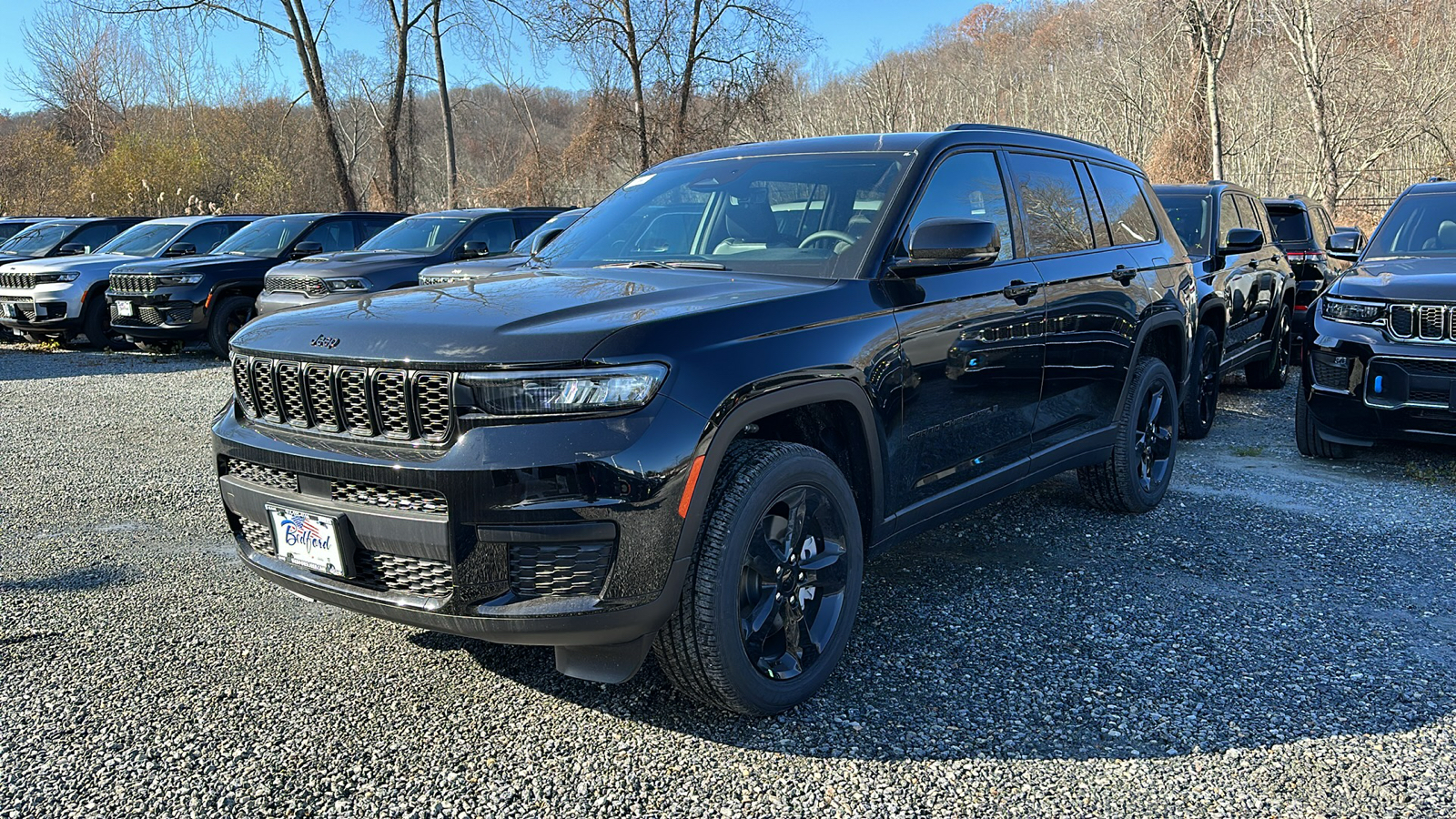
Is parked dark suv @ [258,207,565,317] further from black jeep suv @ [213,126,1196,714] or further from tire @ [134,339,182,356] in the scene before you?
black jeep suv @ [213,126,1196,714]

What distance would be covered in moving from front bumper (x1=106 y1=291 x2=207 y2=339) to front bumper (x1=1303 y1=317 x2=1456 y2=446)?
1100 centimetres

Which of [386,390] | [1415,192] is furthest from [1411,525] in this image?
[386,390]

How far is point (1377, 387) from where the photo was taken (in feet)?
19.6

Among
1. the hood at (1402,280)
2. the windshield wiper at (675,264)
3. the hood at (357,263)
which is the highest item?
the hood at (357,263)

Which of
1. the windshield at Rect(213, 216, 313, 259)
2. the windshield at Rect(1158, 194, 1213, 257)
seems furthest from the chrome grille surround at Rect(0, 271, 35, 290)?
the windshield at Rect(1158, 194, 1213, 257)

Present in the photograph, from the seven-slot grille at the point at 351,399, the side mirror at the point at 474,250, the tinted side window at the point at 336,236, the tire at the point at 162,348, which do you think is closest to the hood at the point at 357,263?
the side mirror at the point at 474,250

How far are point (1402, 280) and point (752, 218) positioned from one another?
438 centimetres

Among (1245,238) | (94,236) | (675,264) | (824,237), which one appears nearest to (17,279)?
(94,236)

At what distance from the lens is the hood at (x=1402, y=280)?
5840 millimetres

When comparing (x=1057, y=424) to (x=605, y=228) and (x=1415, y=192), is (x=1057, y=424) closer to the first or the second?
(x=605, y=228)

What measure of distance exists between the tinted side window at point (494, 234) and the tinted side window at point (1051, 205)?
811cm

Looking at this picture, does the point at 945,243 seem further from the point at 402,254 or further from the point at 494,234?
the point at 494,234

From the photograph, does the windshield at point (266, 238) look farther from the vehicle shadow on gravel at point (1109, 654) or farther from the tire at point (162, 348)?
the vehicle shadow on gravel at point (1109, 654)

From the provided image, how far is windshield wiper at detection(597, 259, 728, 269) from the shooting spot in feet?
12.3
